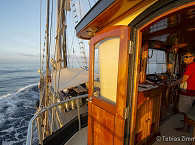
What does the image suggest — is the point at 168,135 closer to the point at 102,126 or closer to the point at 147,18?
the point at 102,126

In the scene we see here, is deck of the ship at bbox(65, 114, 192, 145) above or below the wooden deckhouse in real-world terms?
below

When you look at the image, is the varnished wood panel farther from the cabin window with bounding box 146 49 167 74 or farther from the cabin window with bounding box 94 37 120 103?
the cabin window with bounding box 146 49 167 74

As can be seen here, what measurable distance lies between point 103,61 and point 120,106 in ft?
2.59

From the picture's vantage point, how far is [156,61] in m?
3.91

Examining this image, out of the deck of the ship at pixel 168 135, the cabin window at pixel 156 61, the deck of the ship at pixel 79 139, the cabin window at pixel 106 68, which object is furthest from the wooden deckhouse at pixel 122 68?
the cabin window at pixel 156 61

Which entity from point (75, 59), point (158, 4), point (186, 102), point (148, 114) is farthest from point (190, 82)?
point (75, 59)

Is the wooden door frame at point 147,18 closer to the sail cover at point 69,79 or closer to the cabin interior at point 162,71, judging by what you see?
the cabin interior at point 162,71

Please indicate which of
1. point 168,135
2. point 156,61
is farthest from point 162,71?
point 168,135

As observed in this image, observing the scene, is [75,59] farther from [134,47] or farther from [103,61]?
[134,47]

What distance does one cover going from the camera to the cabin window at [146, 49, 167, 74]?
3.41 m

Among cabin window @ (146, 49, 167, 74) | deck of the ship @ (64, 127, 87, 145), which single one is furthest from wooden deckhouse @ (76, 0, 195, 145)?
cabin window @ (146, 49, 167, 74)

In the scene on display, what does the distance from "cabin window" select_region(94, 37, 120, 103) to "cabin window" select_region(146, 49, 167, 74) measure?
2308 millimetres

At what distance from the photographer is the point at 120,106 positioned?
1.24m

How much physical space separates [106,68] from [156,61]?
10.7 feet
